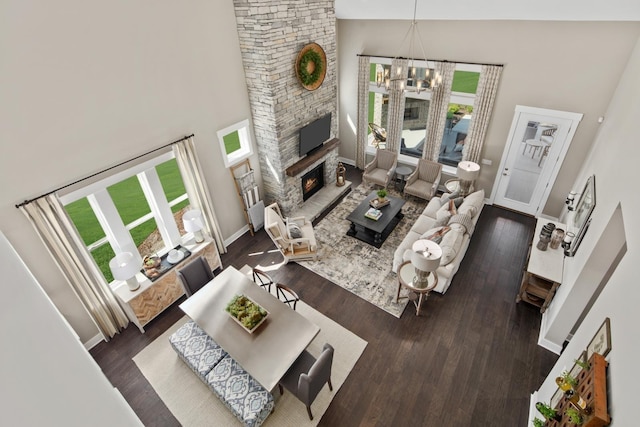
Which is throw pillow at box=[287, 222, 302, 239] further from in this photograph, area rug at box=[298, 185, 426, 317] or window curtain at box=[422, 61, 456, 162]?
window curtain at box=[422, 61, 456, 162]

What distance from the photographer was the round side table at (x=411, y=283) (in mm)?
5238

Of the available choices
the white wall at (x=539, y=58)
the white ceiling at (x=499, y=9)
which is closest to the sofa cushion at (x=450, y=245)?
the white wall at (x=539, y=58)

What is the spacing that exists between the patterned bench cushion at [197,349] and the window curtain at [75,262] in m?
1.25

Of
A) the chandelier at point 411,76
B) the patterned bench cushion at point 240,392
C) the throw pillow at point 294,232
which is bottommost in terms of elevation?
the patterned bench cushion at point 240,392

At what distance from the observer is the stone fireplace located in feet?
18.9

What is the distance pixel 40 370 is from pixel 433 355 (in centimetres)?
519

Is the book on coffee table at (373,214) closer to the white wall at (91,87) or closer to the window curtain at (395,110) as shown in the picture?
the window curtain at (395,110)

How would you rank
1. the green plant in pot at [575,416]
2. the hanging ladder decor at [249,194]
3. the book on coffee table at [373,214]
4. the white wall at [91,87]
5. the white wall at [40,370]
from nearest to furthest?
the white wall at [40,370] < the green plant in pot at [575,416] < the white wall at [91,87] < the hanging ladder decor at [249,194] < the book on coffee table at [373,214]

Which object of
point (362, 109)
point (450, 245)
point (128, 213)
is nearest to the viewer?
point (450, 245)

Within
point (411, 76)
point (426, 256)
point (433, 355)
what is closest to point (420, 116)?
point (411, 76)

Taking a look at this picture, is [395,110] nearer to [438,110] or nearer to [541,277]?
[438,110]

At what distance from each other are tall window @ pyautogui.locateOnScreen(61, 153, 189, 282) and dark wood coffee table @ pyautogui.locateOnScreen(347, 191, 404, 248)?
350 cm

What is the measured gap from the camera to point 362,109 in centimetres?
884

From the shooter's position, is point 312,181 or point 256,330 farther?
point 312,181
